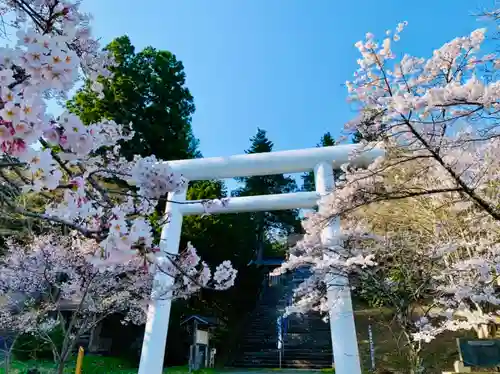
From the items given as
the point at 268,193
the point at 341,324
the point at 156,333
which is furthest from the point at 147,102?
the point at 341,324

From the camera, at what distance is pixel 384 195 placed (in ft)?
9.58

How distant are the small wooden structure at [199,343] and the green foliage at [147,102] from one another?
5886 millimetres

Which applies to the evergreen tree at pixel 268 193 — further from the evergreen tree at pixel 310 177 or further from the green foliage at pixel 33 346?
the green foliage at pixel 33 346

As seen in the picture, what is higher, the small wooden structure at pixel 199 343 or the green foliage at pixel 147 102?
the green foliage at pixel 147 102

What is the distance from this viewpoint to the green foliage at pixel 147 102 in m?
13.8

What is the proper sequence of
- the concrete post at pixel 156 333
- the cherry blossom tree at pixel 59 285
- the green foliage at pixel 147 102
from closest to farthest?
the concrete post at pixel 156 333 → the cherry blossom tree at pixel 59 285 → the green foliage at pixel 147 102

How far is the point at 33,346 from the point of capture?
9.53 metres

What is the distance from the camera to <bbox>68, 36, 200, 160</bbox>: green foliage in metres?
13.8

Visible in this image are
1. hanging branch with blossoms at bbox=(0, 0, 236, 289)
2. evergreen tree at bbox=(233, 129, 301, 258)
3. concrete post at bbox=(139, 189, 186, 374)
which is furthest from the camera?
evergreen tree at bbox=(233, 129, 301, 258)

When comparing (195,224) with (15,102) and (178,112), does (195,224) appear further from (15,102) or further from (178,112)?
(15,102)

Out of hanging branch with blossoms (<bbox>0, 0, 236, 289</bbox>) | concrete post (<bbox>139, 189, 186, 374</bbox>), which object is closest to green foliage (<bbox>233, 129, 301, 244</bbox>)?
concrete post (<bbox>139, 189, 186, 374</bbox>)

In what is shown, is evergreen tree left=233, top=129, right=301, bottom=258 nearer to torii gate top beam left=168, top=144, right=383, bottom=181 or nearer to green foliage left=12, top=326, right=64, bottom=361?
green foliage left=12, top=326, right=64, bottom=361

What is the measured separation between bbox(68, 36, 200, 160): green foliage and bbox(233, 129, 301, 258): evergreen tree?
12.6 feet

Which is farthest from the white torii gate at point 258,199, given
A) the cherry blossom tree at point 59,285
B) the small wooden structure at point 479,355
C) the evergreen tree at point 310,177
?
the evergreen tree at point 310,177
